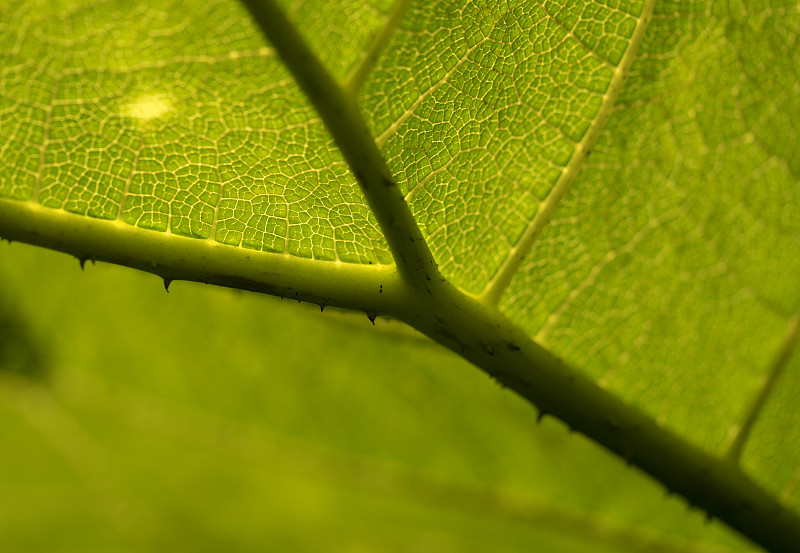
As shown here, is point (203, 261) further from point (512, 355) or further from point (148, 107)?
point (512, 355)

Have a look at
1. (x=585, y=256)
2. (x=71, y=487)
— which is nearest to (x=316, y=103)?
(x=585, y=256)

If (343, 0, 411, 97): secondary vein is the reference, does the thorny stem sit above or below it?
below

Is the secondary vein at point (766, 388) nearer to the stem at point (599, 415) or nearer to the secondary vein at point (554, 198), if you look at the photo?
the stem at point (599, 415)

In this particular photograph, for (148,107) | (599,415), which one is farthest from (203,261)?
(599,415)

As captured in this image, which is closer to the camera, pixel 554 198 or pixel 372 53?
pixel 372 53

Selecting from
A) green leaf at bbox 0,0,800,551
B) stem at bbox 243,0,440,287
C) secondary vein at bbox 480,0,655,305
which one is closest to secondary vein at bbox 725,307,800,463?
green leaf at bbox 0,0,800,551

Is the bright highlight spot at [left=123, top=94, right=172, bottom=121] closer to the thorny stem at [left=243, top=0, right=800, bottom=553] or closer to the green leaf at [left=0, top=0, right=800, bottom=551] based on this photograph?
the green leaf at [left=0, top=0, right=800, bottom=551]
